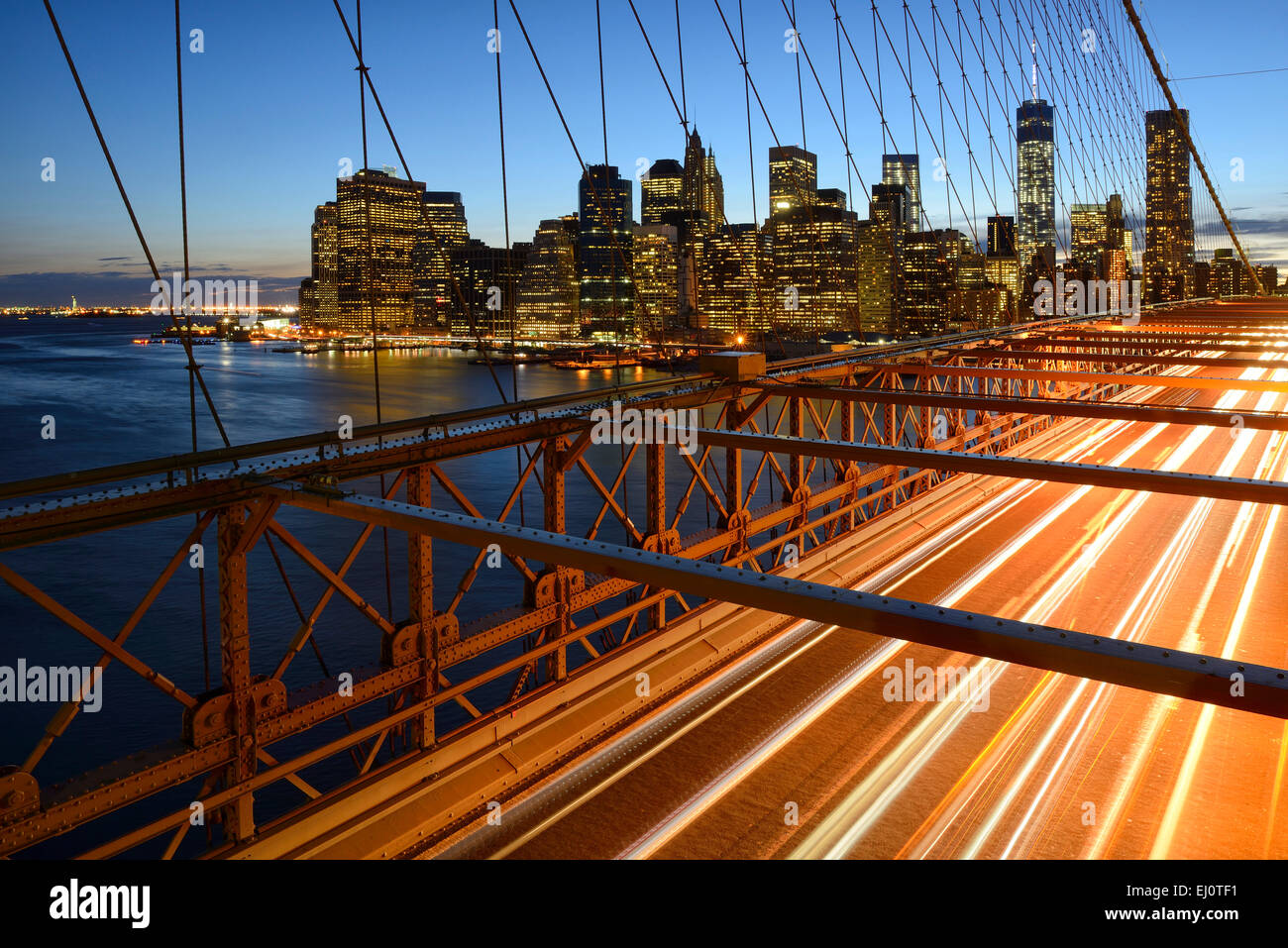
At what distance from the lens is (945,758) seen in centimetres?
693

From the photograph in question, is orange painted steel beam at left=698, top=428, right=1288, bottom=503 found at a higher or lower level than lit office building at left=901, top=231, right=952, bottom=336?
lower

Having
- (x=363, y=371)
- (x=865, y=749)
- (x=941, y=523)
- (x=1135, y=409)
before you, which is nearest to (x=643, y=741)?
(x=865, y=749)

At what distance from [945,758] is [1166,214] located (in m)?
99.0

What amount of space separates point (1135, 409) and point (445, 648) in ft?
23.2

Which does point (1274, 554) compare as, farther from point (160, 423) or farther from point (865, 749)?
point (160, 423)

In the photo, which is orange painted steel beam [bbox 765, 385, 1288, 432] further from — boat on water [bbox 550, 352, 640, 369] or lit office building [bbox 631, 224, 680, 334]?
lit office building [bbox 631, 224, 680, 334]

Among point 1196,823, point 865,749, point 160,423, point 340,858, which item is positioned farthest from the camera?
point 160,423

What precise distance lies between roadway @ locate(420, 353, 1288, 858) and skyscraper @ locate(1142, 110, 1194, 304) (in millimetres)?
77858

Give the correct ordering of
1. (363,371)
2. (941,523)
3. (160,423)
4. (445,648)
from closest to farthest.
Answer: (445,648)
(941,523)
(160,423)
(363,371)

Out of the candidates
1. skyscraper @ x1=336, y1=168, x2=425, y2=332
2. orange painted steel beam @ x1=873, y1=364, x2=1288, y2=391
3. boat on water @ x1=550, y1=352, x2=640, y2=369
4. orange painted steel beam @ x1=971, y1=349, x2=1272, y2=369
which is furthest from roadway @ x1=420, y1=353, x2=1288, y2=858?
boat on water @ x1=550, y1=352, x2=640, y2=369

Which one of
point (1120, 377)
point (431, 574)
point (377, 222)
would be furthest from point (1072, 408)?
point (377, 222)

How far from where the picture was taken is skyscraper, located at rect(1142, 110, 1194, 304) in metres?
80.1

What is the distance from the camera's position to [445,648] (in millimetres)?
6531

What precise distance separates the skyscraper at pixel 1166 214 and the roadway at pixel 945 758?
77.9 m
